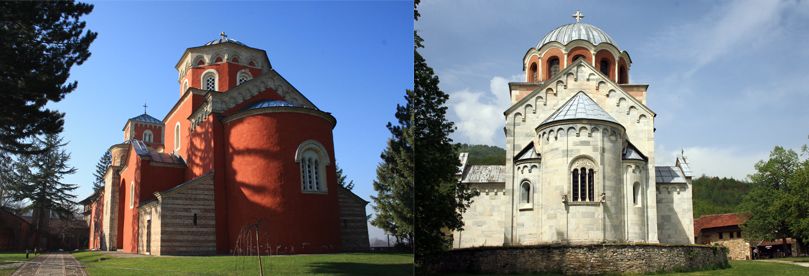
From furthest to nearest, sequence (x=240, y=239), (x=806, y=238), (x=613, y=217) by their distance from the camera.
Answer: (x=806, y=238)
(x=613, y=217)
(x=240, y=239)

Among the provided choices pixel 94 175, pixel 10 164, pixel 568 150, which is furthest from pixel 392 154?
pixel 568 150

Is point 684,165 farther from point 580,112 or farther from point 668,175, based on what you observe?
point 580,112

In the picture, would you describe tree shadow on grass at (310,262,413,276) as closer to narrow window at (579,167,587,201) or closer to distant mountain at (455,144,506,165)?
narrow window at (579,167,587,201)

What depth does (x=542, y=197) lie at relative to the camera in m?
20.0

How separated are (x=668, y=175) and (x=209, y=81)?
1620 centimetres

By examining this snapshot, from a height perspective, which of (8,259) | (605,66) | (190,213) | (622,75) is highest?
(605,66)

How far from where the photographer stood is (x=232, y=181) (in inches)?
484

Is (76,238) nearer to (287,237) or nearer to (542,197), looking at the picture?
(287,237)

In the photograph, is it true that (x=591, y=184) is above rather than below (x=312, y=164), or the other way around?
below

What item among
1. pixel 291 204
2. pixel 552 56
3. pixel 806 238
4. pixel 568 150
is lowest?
pixel 806 238

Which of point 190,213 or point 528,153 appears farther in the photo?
point 528,153

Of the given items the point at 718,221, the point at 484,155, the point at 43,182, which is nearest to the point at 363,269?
the point at 43,182

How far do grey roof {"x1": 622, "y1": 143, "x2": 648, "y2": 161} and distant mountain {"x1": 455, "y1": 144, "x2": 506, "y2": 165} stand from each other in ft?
20.0

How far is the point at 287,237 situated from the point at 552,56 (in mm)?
18393
